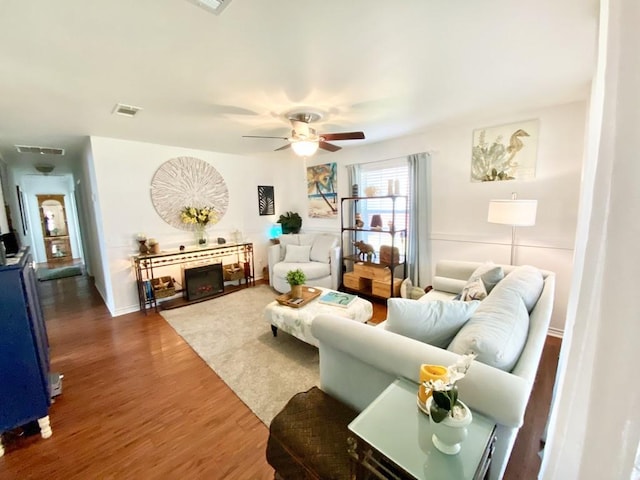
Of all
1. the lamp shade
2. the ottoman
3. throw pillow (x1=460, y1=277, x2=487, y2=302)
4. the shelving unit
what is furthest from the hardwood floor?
the shelving unit

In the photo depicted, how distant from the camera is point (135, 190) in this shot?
373 cm

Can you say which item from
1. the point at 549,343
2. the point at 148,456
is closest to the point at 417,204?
the point at 549,343

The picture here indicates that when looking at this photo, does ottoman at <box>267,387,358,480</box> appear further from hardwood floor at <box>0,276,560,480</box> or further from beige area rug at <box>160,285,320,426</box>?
beige area rug at <box>160,285,320,426</box>

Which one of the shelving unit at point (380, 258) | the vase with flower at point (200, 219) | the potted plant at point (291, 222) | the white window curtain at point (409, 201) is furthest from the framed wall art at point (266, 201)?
the white window curtain at point (409, 201)

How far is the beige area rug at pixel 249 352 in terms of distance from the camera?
2.10 meters

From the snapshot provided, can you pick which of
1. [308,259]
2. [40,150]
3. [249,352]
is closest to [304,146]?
[249,352]

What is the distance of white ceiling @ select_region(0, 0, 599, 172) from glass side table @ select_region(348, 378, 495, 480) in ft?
5.99

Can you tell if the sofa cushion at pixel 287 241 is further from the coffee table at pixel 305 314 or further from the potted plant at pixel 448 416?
the potted plant at pixel 448 416

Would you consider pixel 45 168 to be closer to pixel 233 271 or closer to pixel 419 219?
pixel 233 271

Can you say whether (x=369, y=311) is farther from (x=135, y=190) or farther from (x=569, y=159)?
(x=135, y=190)

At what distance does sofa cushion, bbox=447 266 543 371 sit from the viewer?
1150 millimetres

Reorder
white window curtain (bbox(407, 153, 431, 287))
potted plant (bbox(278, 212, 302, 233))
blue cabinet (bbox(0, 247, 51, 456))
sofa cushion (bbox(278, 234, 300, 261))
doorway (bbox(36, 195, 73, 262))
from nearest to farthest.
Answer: blue cabinet (bbox(0, 247, 51, 456)), white window curtain (bbox(407, 153, 431, 287)), sofa cushion (bbox(278, 234, 300, 261)), potted plant (bbox(278, 212, 302, 233)), doorway (bbox(36, 195, 73, 262))

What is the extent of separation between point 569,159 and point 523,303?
2062 millimetres

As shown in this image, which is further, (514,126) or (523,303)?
(514,126)
